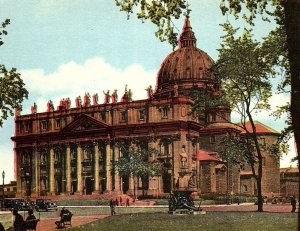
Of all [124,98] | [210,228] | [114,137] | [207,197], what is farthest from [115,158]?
[210,228]

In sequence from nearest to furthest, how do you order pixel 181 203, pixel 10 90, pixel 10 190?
pixel 10 90, pixel 181 203, pixel 10 190

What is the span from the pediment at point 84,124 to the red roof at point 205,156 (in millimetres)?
15835

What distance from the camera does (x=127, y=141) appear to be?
87062mm

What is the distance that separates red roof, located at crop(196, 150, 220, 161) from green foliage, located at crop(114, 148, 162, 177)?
38.3 feet

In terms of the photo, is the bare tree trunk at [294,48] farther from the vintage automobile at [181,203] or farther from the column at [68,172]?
the column at [68,172]

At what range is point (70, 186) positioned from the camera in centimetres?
9200

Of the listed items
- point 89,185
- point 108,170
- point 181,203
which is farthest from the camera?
point 89,185

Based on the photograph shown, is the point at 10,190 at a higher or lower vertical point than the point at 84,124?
lower

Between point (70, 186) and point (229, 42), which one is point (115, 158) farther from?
point (229, 42)

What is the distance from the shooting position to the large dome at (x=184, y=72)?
99938 millimetres

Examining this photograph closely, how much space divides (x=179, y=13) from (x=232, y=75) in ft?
95.7

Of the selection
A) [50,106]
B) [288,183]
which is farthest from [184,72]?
[288,183]

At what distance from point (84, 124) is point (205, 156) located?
20485mm

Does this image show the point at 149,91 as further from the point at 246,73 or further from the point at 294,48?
the point at 294,48
